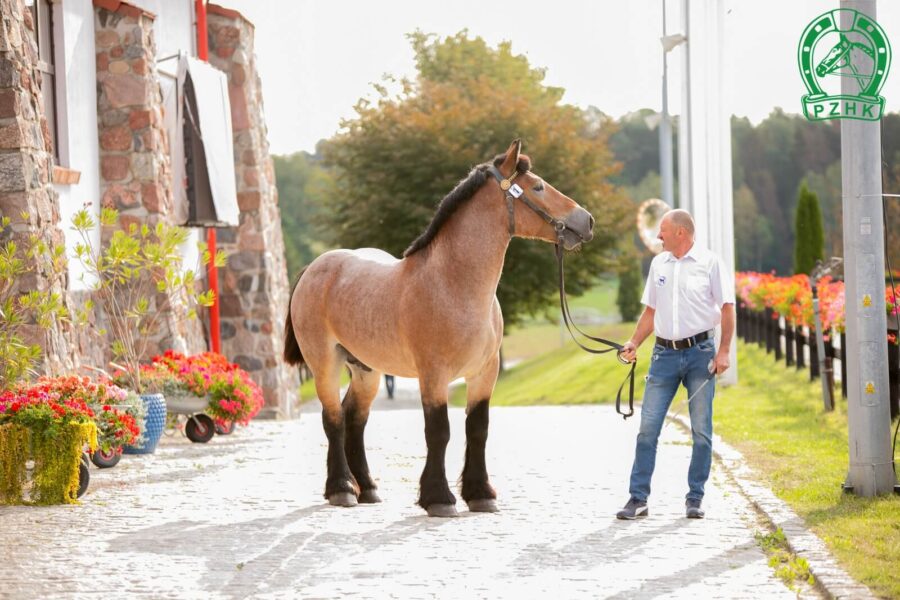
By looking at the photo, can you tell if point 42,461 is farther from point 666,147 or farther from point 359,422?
point 666,147

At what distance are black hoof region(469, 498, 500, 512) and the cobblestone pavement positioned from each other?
130mm

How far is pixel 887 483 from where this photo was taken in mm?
8750

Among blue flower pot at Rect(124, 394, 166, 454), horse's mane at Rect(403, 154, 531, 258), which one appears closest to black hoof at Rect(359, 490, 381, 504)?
horse's mane at Rect(403, 154, 531, 258)

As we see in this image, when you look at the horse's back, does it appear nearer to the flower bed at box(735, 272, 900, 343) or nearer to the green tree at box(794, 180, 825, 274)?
the flower bed at box(735, 272, 900, 343)

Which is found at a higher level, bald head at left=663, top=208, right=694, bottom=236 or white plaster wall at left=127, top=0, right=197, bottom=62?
white plaster wall at left=127, top=0, right=197, bottom=62

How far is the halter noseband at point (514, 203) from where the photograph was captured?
28.2 ft

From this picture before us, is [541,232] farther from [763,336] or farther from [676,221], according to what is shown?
[763,336]

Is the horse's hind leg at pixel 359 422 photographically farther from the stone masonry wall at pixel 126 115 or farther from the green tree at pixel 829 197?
the green tree at pixel 829 197

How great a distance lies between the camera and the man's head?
838 cm

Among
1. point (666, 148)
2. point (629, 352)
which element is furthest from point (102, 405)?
point (666, 148)

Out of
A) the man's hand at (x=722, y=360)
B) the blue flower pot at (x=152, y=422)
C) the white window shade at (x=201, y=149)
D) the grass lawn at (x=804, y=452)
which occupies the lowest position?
the grass lawn at (x=804, y=452)

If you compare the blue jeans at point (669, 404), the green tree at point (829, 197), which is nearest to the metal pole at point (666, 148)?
the green tree at point (829, 197)

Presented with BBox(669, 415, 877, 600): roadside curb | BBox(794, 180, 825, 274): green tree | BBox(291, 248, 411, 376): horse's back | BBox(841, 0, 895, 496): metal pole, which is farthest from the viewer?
BBox(794, 180, 825, 274): green tree

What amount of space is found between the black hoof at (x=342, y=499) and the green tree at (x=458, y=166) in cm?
2815
